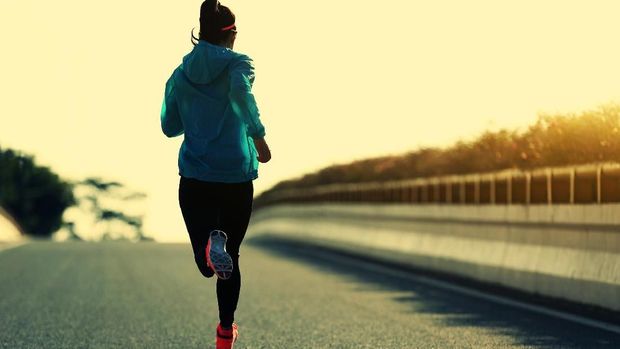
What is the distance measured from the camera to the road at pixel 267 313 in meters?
11.3

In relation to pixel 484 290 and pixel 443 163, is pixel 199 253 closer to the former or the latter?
pixel 484 290

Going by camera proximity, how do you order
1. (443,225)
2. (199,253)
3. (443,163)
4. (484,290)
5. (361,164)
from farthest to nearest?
(361,164) → (443,163) → (443,225) → (484,290) → (199,253)

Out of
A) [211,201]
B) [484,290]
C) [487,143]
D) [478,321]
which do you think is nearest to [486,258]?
[484,290]

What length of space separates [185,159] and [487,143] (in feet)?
50.5

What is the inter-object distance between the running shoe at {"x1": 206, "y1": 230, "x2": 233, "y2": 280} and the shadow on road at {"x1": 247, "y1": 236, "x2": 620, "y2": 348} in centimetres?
354

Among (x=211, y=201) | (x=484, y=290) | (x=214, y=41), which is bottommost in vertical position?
(x=484, y=290)

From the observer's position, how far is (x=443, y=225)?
19297 millimetres

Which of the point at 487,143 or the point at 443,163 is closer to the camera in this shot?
the point at 487,143

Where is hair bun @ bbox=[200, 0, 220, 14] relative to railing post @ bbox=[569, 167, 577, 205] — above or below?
above

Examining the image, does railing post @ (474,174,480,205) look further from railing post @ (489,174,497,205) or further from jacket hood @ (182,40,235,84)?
jacket hood @ (182,40,235,84)

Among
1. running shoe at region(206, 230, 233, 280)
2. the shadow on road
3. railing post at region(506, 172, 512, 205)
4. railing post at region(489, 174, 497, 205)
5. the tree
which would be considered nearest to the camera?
running shoe at region(206, 230, 233, 280)

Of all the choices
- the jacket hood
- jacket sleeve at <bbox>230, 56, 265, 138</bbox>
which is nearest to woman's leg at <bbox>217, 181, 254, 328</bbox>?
jacket sleeve at <bbox>230, 56, 265, 138</bbox>

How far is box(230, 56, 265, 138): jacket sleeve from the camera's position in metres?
8.29

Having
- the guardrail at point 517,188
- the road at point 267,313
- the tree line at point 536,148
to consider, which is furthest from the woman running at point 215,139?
the tree line at point 536,148
